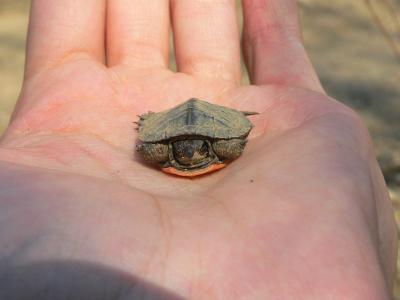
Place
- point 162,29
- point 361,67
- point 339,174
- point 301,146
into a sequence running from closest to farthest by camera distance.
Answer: point 339,174, point 301,146, point 162,29, point 361,67

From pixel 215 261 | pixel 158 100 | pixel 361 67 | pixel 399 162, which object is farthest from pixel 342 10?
pixel 215 261

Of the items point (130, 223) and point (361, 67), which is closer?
point (130, 223)

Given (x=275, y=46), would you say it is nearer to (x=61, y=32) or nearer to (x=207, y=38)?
(x=207, y=38)

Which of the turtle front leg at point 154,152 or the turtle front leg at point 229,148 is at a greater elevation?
the turtle front leg at point 229,148

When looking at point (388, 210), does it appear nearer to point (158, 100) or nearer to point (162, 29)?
point (158, 100)

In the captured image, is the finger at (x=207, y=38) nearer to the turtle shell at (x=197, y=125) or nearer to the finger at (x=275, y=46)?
the finger at (x=275, y=46)

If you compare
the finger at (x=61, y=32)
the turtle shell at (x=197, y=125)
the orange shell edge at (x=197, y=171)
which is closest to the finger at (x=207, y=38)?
the finger at (x=61, y=32)
